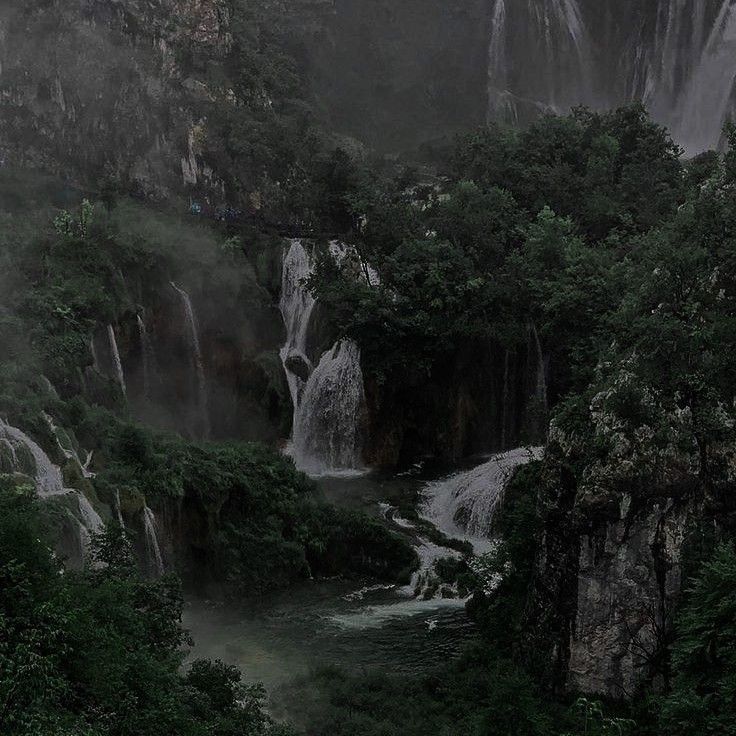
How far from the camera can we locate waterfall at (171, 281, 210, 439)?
30219 mm

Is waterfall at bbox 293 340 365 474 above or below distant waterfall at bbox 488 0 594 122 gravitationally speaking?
below

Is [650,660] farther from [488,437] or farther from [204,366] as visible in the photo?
[204,366]

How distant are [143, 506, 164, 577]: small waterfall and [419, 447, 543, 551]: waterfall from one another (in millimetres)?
8177

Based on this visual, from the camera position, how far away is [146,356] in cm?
2897

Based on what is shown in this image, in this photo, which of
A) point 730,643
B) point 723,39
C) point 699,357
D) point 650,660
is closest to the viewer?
point 730,643

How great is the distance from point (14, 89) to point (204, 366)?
15.1 m

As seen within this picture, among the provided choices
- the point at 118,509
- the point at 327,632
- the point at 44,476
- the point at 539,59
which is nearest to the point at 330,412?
the point at 327,632

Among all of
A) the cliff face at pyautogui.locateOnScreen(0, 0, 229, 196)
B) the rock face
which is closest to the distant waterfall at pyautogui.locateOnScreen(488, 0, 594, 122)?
the cliff face at pyautogui.locateOnScreen(0, 0, 229, 196)

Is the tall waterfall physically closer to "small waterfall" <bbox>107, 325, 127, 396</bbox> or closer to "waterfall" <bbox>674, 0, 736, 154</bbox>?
"small waterfall" <bbox>107, 325, 127, 396</bbox>

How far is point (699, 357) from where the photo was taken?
15.6 m

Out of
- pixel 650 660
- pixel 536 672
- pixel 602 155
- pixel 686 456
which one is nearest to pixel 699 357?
pixel 686 456

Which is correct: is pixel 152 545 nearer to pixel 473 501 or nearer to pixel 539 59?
pixel 473 501

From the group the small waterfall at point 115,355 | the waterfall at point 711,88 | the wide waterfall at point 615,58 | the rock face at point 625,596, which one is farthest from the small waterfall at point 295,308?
the waterfall at point 711,88

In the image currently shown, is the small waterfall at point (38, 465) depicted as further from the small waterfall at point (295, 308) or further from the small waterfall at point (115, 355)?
the small waterfall at point (295, 308)
